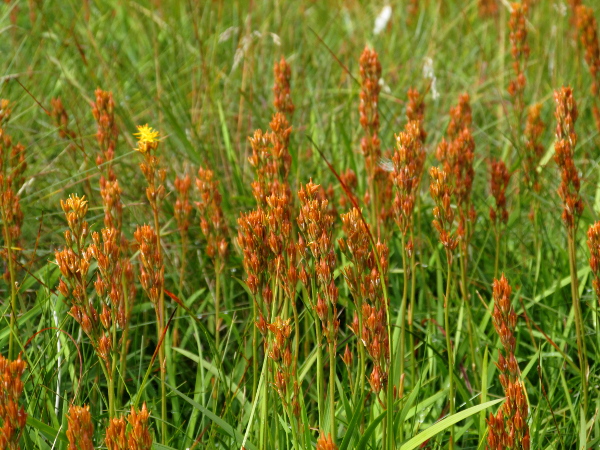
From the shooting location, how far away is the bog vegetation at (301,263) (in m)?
1.55

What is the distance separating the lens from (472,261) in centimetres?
291

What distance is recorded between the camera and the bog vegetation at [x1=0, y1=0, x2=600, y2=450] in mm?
1551

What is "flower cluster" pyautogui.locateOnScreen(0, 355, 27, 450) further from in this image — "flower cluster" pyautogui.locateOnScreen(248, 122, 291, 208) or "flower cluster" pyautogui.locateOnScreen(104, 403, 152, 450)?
"flower cluster" pyautogui.locateOnScreen(248, 122, 291, 208)

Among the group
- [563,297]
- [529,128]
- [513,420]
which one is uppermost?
[529,128]

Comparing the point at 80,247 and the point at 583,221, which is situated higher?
the point at 80,247

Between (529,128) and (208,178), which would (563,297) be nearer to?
(529,128)

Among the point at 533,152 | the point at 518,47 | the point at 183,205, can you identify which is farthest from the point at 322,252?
the point at 518,47

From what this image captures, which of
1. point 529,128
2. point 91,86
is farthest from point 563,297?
point 91,86

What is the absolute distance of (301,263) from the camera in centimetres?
174

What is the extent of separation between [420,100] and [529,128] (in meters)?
0.47

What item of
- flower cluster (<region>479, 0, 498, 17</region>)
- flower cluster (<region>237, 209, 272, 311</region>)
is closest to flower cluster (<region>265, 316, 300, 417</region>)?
flower cluster (<region>237, 209, 272, 311</region>)

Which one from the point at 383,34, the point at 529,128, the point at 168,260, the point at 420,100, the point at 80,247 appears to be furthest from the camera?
the point at 383,34

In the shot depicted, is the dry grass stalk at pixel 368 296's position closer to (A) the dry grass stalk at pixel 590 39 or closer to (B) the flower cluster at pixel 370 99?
(B) the flower cluster at pixel 370 99

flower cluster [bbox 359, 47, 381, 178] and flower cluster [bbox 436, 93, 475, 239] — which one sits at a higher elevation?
flower cluster [bbox 359, 47, 381, 178]
